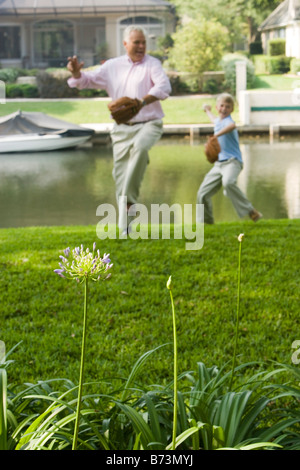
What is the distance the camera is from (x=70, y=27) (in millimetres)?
26812

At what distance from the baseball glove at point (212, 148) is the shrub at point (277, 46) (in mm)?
11623

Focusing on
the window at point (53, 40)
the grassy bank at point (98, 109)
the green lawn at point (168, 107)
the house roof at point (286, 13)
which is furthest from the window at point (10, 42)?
the house roof at point (286, 13)

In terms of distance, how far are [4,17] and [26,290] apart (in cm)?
2445

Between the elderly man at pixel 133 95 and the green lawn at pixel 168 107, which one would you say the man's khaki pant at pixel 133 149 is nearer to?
the elderly man at pixel 133 95

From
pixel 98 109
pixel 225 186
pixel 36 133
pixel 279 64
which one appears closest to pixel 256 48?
pixel 279 64

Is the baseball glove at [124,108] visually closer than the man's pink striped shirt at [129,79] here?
Yes

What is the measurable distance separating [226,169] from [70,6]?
2343 centimetres

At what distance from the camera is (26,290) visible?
150 inches

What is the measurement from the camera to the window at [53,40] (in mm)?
26000

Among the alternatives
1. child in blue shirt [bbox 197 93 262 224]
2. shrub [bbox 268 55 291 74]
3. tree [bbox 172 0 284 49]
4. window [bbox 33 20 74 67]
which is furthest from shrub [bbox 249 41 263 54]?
child in blue shirt [bbox 197 93 262 224]

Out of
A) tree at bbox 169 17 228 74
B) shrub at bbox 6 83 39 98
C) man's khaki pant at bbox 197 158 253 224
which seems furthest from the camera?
shrub at bbox 6 83 39 98

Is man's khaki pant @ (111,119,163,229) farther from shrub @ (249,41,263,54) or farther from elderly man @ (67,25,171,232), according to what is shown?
shrub @ (249,41,263,54)

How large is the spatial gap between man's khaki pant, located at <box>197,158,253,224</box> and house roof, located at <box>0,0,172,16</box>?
68.4ft

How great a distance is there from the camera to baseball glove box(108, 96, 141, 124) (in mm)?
5480
